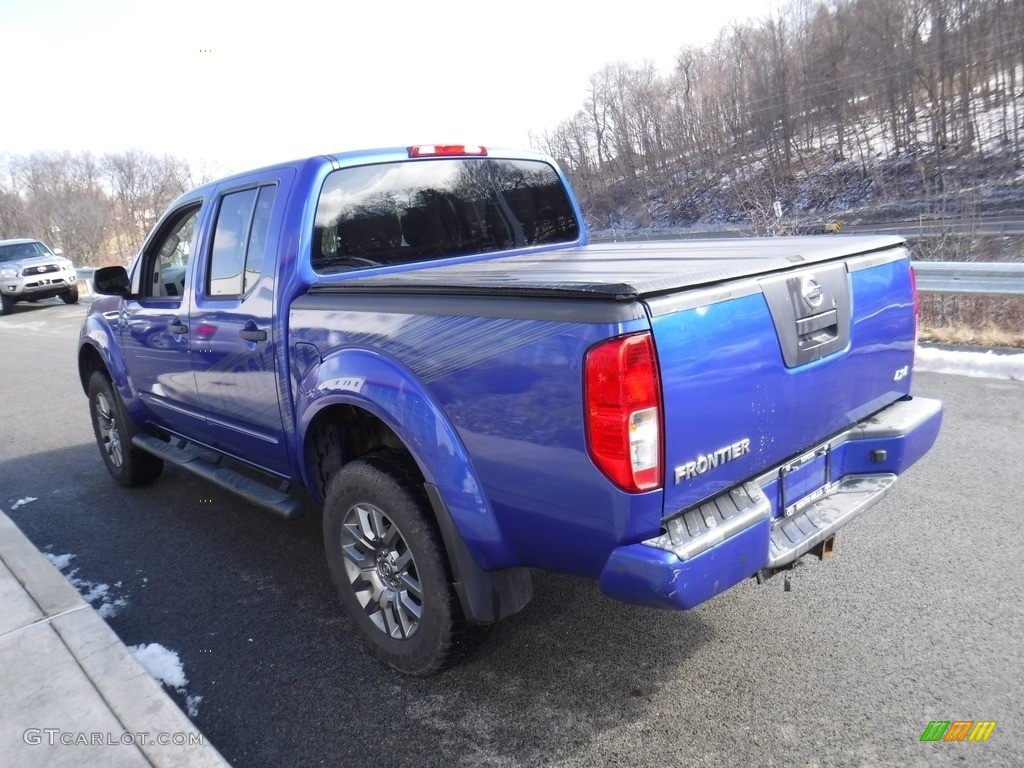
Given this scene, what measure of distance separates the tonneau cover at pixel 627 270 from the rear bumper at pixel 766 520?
2.25 feet

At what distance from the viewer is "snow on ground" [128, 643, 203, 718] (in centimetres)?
292

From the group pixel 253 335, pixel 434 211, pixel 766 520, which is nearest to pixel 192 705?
pixel 253 335

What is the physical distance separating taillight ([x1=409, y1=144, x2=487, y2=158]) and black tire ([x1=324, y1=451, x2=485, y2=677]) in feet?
5.33

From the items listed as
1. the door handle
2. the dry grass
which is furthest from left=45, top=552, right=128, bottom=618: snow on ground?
the dry grass

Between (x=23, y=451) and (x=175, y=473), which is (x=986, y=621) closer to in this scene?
(x=175, y=473)

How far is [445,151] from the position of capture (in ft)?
12.7

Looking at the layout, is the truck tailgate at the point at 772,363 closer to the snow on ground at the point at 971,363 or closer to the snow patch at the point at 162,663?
the snow patch at the point at 162,663

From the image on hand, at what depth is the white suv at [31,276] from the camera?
19.4 m

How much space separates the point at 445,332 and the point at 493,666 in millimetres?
1380

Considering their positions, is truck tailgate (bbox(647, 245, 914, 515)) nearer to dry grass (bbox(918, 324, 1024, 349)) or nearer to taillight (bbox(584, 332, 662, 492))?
taillight (bbox(584, 332, 662, 492))

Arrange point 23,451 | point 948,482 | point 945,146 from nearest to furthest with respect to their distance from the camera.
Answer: point 948,482 → point 23,451 → point 945,146

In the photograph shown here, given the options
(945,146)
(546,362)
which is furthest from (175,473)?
(945,146)

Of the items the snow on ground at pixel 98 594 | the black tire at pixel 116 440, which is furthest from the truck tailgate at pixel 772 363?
the black tire at pixel 116 440

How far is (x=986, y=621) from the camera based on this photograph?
2.95m
